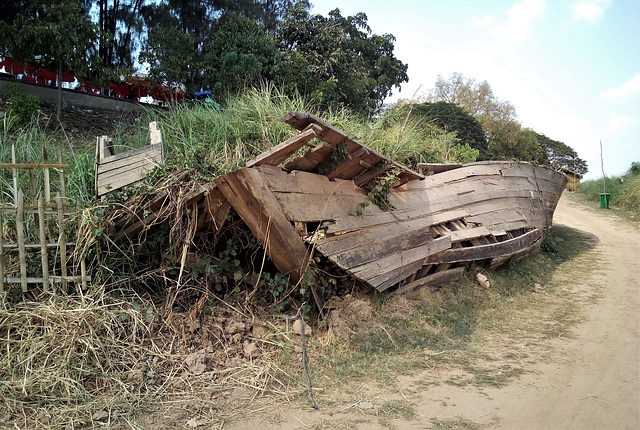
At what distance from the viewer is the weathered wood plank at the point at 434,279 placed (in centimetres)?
580

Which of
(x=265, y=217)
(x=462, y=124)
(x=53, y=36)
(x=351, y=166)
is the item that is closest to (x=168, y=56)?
(x=53, y=36)

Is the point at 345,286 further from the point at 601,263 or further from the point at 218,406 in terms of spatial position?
the point at 601,263

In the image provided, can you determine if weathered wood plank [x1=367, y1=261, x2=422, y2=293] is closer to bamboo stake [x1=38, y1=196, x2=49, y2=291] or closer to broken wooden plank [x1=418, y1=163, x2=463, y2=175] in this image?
broken wooden plank [x1=418, y1=163, x2=463, y2=175]

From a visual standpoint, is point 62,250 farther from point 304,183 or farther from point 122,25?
point 122,25

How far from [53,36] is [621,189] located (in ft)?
63.1

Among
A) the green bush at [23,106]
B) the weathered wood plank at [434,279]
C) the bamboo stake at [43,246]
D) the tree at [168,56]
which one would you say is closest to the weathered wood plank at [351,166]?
the weathered wood plank at [434,279]

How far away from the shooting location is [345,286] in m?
5.37

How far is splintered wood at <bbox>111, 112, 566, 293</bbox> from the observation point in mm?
4441

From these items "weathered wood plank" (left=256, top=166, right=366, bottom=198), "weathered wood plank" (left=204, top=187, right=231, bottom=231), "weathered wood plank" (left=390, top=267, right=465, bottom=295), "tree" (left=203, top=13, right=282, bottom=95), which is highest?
"tree" (left=203, top=13, right=282, bottom=95)

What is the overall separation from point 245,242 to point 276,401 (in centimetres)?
177

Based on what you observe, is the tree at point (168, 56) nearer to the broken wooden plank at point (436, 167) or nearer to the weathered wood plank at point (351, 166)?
the broken wooden plank at point (436, 167)

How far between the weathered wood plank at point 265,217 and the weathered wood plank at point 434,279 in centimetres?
153

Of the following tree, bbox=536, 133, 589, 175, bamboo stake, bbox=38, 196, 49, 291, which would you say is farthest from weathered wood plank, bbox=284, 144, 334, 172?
tree, bbox=536, 133, 589, 175

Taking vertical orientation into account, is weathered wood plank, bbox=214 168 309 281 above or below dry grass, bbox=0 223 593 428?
above
